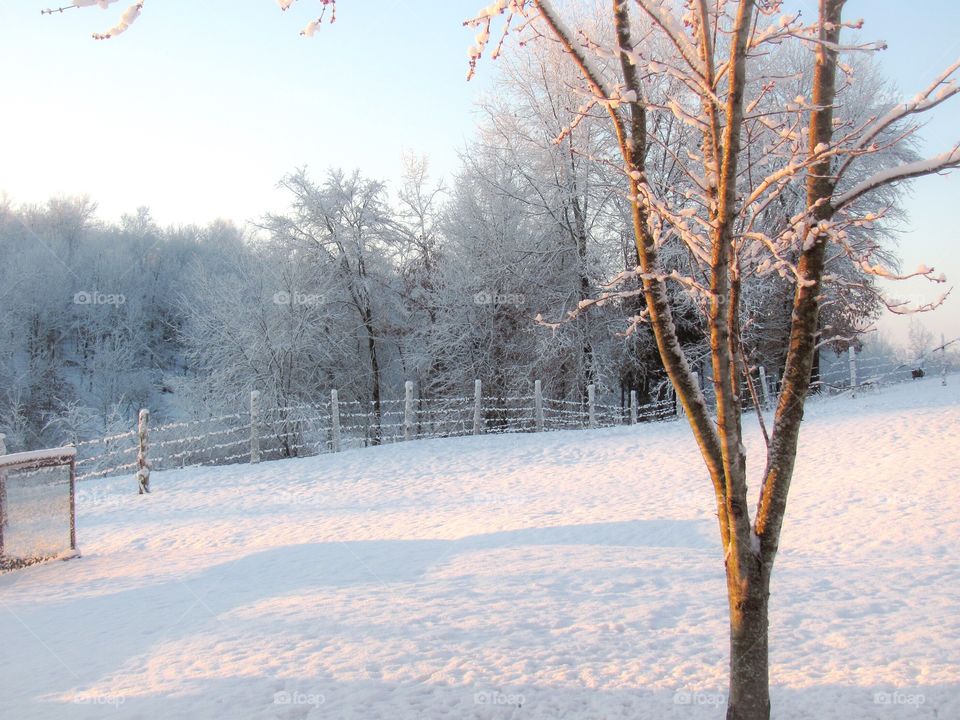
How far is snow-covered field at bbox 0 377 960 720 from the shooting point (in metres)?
3.99

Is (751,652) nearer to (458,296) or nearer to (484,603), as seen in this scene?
(484,603)

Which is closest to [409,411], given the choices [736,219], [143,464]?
[143,464]

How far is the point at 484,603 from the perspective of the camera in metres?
5.52

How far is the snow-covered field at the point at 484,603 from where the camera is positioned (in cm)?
399

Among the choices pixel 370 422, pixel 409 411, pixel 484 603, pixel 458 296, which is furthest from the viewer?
pixel 370 422

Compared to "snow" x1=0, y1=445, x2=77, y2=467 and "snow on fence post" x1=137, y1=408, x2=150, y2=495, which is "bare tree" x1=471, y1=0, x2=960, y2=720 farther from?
"snow on fence post" x1=137, y1=408, x2=150, y2=495

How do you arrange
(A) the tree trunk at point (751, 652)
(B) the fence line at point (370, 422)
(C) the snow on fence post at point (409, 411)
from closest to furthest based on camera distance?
(A) the tree trunk at point (751, 652), (C) the snow on fence post at point (409, 411), (B) the fence line at point (370, 422)

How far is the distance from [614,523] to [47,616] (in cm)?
592

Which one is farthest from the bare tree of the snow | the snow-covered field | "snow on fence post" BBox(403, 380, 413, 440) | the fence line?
the fence line

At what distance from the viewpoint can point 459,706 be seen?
3828 millimetres

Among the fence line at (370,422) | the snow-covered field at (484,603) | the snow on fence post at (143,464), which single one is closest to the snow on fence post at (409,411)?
the fence line at (370,422)

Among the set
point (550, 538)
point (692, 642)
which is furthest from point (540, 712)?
point (550, 538)

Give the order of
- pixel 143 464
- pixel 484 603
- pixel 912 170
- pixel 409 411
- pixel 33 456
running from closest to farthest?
pixel 912 170
pixel 484 603
pixel 33 456
pixel 143 464
pixel 409 411

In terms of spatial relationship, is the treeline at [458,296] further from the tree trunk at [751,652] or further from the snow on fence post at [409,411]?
the tree trunk at [751,652]
